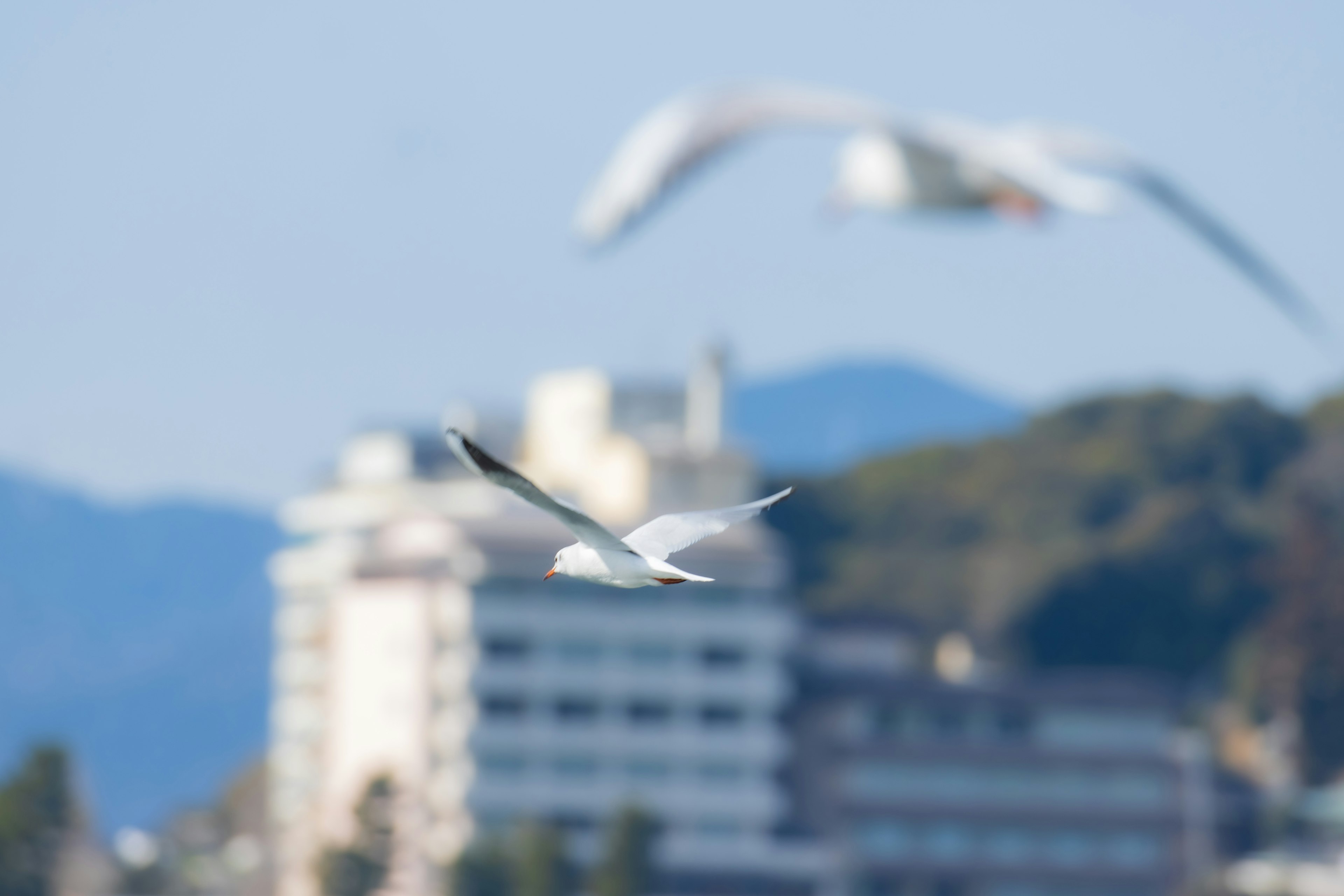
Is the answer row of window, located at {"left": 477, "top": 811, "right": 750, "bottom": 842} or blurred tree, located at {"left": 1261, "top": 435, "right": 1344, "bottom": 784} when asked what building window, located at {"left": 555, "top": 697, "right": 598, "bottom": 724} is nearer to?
row of window, located at {"left": 477, "top": 811, "right": 750, "bottom": 842}

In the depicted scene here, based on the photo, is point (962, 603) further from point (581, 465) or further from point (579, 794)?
point (579, 794)

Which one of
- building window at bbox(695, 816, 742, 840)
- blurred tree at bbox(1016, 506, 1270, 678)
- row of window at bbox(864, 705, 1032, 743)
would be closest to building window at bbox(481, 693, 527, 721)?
building window at bbox(695, 816, 742, 840)

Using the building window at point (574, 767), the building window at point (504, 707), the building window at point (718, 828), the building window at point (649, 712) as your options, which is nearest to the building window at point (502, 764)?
the building window at point (574, 767)

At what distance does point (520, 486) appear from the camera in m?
15.4

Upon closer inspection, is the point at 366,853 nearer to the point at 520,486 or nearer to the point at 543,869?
the point at 543,869

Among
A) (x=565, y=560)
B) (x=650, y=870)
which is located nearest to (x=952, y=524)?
(x=650, y=870)

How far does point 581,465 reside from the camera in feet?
428

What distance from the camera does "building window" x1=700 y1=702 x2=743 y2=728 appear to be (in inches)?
4336

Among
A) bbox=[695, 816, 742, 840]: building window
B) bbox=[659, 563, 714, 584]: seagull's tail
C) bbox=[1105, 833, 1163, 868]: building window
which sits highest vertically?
bbox=[695, 816, 742, 840]: building window

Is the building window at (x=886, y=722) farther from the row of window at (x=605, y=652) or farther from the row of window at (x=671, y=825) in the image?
the row of window at (x=671, y=825)

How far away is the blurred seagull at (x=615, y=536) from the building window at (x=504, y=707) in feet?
302

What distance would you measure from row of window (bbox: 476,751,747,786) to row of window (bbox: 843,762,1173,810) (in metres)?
4.90

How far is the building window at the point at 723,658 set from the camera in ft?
362

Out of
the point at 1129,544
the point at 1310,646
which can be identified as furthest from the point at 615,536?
the point at 1129,544
